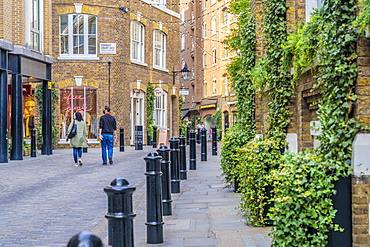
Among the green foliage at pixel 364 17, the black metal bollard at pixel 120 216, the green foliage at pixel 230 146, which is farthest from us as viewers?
the green foliage at pixel 230 146

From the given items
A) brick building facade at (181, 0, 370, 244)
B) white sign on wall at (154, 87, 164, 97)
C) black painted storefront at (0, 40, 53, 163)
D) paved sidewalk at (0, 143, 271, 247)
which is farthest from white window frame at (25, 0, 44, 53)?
brick building facade at (181, 0, 370, 244)

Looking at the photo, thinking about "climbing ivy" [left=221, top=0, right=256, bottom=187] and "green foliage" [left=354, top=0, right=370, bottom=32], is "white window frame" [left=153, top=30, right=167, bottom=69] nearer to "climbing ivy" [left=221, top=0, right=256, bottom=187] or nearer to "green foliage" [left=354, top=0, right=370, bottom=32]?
"climbing ivy" [left=221, top=0, right=256, bottom=187]

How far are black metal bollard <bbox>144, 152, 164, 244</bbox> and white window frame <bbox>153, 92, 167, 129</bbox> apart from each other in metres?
25.8

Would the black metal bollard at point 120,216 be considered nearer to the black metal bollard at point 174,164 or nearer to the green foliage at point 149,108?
the black metal bollard at point 174,164

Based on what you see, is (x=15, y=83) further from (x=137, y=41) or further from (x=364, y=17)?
(x=364, y=17)

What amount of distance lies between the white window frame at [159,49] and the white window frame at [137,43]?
5.05 feet

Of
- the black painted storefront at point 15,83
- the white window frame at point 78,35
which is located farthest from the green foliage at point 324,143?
the white window frame at point 78,35

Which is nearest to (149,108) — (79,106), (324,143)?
(79,106)

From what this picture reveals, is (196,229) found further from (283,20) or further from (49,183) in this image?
(49,183)

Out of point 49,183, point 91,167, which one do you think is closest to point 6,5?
point 91,167

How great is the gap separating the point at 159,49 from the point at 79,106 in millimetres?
7983

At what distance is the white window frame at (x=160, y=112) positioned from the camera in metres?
32.2

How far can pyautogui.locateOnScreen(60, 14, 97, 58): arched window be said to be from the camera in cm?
2695

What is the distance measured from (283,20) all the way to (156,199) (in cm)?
330
